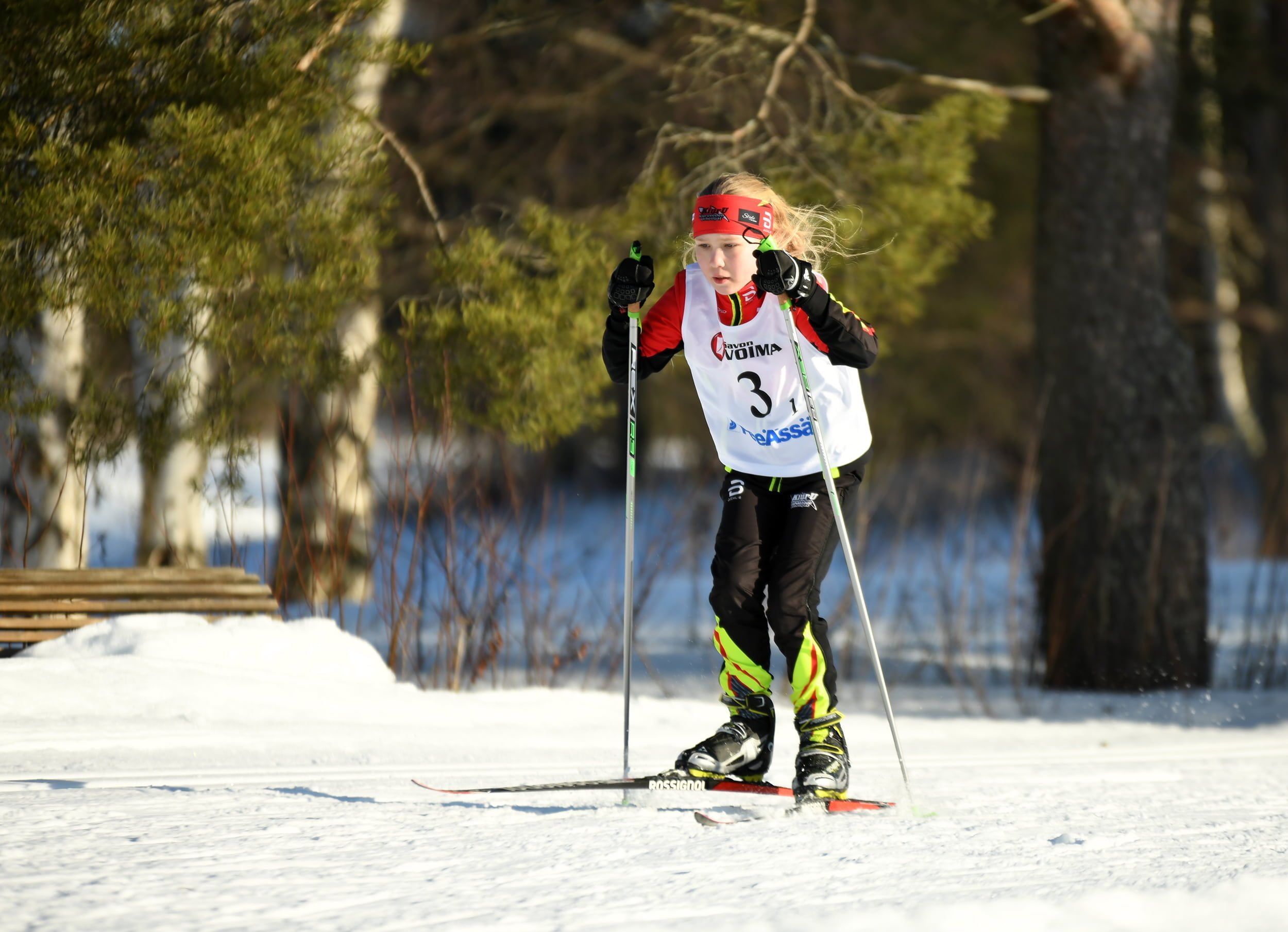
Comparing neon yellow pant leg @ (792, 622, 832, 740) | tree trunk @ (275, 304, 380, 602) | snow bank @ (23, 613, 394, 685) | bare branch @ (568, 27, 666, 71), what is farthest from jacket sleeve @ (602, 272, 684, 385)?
bare branch @ (568, 27, 666, 71)

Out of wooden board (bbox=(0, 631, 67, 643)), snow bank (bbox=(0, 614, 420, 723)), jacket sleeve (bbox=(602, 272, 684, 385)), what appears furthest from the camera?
wooden board (bbox=(0, 631, 67, 643))

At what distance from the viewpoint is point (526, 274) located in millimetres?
6711

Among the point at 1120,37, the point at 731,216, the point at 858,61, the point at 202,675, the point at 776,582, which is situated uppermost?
the point at 1120,37

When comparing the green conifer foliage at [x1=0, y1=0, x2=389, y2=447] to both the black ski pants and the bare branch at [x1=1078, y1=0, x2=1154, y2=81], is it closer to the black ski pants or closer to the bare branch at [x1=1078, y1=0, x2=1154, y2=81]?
the black ski pants

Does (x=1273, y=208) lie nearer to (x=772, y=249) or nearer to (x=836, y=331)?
(x=836, y=331)

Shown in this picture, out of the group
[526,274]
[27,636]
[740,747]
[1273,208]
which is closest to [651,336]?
[740,747]

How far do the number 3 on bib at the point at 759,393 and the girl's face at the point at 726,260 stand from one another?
25cm

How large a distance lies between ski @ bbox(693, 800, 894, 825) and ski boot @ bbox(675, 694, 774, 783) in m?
0.14

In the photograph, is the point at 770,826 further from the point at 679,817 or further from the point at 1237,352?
the point at 1237,352

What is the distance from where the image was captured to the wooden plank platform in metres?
5.34

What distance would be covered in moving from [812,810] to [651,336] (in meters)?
1.54

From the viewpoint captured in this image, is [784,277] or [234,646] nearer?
[784,277]

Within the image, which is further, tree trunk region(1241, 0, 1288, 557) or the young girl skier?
tree trunk region(1241, 0, 1288, 557)

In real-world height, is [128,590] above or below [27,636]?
above
